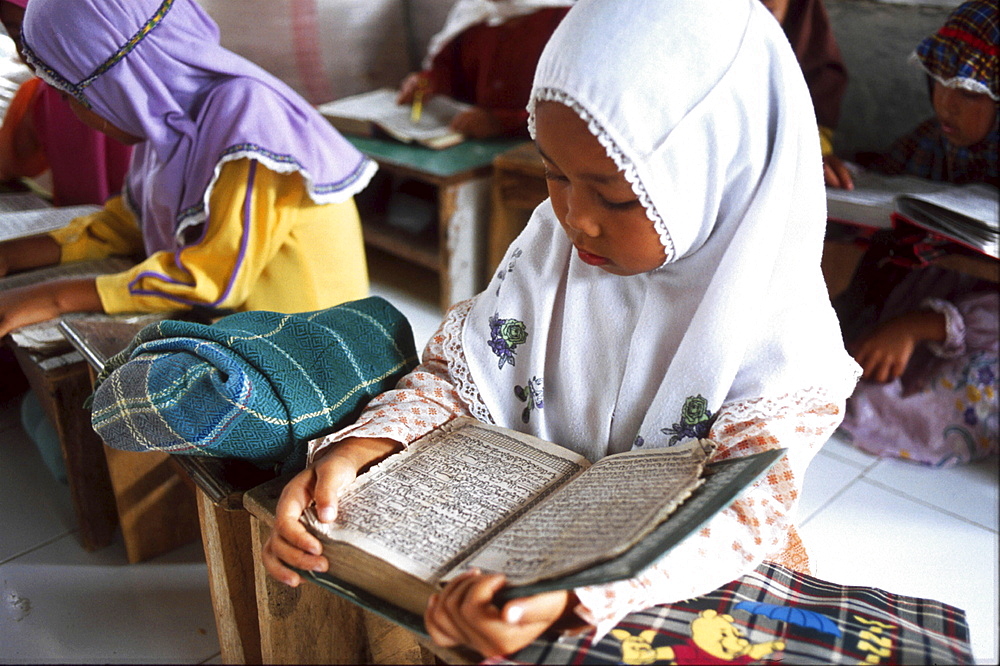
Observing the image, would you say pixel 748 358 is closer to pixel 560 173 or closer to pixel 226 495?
pixel 560 173

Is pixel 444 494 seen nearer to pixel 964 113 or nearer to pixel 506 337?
pixel 506 337

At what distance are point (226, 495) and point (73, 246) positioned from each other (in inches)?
27.1

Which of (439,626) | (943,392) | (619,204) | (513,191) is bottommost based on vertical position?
(943,392)

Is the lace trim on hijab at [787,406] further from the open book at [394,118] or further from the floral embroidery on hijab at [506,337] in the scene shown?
the open book at [394,118]

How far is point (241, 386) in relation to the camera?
2.62 ft

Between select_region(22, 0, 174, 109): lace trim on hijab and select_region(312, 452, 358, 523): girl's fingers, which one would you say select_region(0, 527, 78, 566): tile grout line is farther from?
select_region(22, 0, 174, 109): lace trim on hijab

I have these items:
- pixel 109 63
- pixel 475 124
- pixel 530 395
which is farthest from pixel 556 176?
pixel 475 124

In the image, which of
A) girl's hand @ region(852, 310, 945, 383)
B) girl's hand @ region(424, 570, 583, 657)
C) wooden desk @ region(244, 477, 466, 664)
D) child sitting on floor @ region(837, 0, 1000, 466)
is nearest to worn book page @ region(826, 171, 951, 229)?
child sitting on floor @ region(837, 0, 1000, 466)

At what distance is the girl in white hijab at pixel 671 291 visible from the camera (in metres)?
0.68

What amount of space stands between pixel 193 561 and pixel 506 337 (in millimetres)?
684

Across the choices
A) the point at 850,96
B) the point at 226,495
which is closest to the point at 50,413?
the point at 226,495

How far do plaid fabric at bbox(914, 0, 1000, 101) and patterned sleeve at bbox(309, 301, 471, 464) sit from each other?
1268 mm

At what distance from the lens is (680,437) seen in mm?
797

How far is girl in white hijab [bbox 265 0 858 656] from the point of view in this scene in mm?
684
